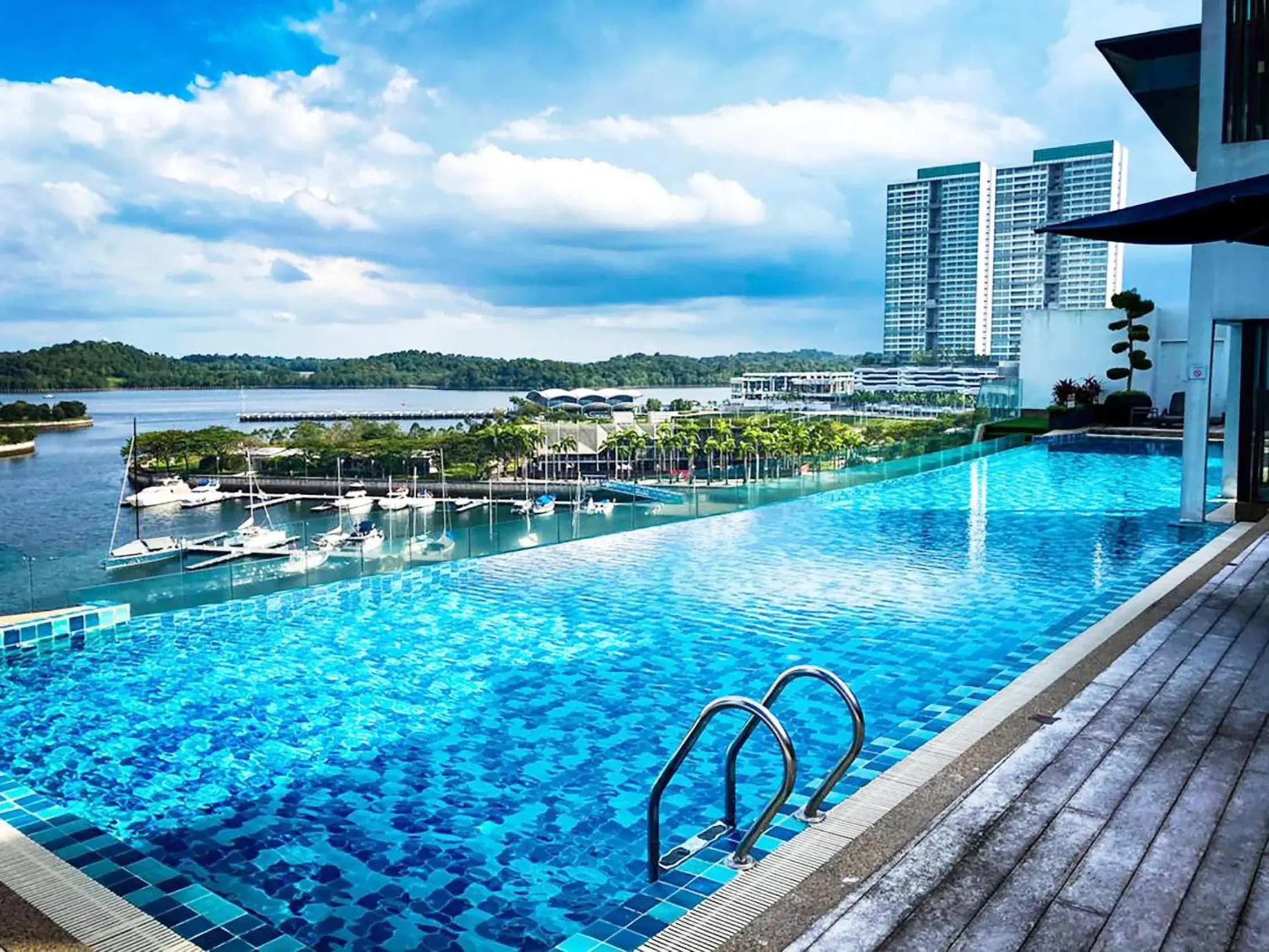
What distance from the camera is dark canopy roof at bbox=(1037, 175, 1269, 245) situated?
Answer: 14.3ft

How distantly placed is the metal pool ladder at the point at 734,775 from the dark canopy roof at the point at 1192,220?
285cm

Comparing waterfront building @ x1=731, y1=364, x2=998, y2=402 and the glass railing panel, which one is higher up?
waterfront building @ x1=731, y1=364, x2=998, y2=402

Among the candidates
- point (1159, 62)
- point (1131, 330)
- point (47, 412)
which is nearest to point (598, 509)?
point (1159, 62)

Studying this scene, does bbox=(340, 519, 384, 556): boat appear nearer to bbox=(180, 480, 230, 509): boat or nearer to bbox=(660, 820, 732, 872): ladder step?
bbox=(660, 820, 732, 872): ladder step

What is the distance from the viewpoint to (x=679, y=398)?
332 feet

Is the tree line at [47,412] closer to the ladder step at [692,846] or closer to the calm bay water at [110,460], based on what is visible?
the calm bay water at [110,460]

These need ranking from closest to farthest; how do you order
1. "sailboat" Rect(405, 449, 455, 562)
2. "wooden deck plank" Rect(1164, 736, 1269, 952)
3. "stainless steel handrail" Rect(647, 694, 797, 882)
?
1. "wooden deck plank" Rect(1164, 736, 1269, 952)
2. "stainless steel handrail" Rect(647, 694, 797, 882)
3. "sailboat" Rect(405, 449, 455, 562)

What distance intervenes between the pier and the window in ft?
288

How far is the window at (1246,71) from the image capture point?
923 centimetres

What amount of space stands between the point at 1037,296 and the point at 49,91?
62125 millimetres

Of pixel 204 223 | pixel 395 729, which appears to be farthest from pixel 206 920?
pixel 204 223

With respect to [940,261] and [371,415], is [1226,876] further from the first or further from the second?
[371,415]

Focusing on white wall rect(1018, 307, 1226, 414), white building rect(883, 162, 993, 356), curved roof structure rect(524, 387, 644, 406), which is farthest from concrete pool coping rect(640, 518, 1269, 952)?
curved roof structure rect(524, 387, 644, 406)

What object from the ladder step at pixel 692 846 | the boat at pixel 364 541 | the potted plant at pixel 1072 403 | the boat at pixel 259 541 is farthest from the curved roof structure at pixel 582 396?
the ladder step at pixel 692 846
